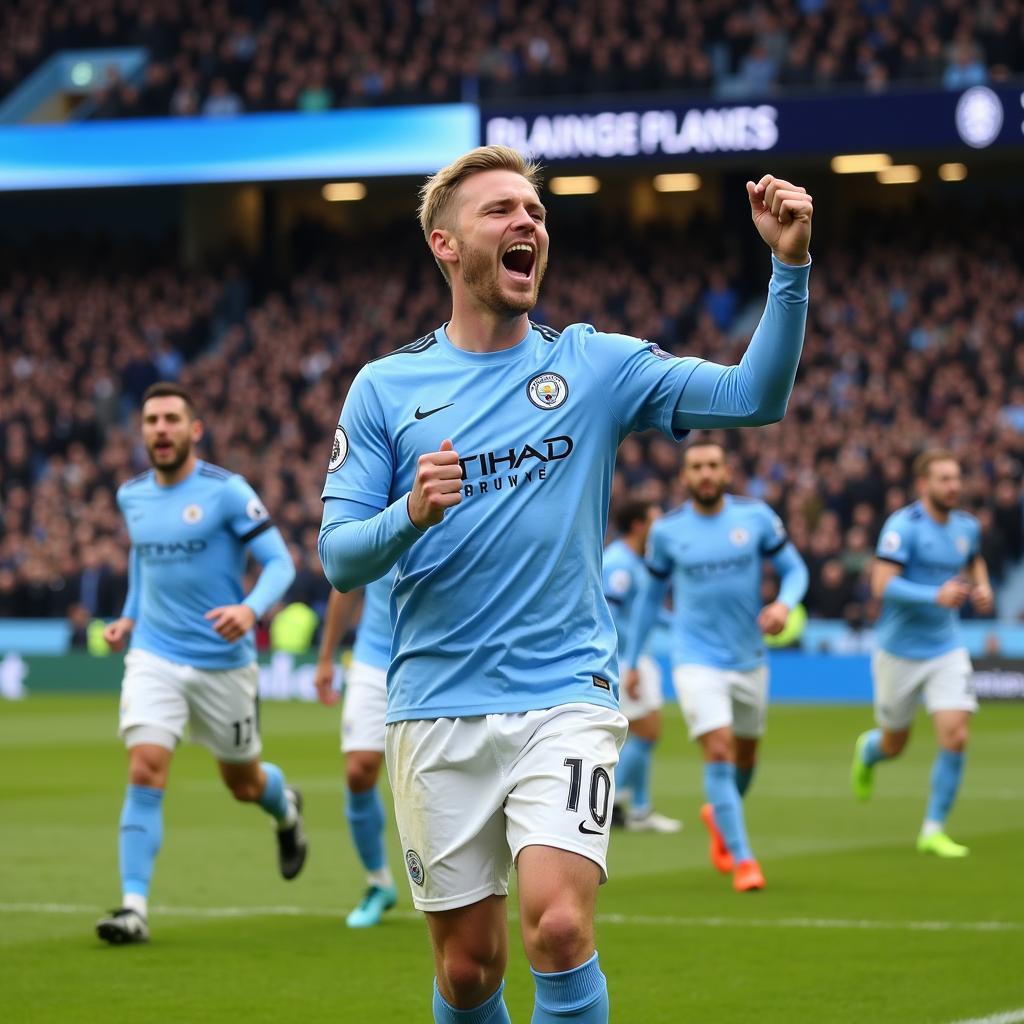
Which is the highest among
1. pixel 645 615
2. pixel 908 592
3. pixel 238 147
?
pixel 238 147

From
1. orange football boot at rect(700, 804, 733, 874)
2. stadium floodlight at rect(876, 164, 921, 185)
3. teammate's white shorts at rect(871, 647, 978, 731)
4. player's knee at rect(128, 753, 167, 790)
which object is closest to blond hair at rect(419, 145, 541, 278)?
player's knee at rect(128, 753, 167, 790)

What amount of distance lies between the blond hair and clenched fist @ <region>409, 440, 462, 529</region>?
85 cm

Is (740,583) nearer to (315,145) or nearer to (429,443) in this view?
(429,443)

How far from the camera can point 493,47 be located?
37062mm

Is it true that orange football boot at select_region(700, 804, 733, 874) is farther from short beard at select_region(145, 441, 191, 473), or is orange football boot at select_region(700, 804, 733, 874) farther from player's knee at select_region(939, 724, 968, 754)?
short beard at select_region(145, 441, 191, 473)

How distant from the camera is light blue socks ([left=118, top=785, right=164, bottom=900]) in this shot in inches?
375

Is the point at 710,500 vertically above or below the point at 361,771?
above

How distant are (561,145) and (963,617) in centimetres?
1192

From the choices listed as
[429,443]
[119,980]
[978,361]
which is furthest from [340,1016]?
[978,361]

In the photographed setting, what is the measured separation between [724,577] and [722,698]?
0.73 meters

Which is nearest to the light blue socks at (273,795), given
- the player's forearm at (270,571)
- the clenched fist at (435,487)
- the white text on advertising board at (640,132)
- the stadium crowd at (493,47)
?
the player's forearm at (270,571)

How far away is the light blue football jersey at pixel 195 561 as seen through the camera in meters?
10.2

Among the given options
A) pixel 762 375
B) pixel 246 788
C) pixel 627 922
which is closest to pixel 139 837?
pixel 246 788

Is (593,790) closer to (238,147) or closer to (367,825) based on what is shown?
(367,825)
